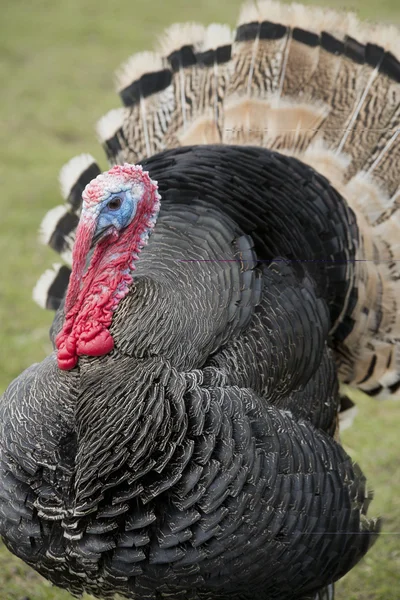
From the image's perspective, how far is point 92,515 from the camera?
292cm

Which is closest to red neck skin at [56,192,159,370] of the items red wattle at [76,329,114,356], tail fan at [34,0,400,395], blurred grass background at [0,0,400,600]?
red wattle at [76,329,114,356]

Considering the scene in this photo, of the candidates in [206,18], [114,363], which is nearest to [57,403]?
[114,363]

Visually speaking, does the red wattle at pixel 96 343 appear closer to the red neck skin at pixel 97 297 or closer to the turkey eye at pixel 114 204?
the red neck skin at pixel 97 297

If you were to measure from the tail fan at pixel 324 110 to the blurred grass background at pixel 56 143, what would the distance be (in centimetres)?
102

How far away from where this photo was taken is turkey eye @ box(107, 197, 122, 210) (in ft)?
9.42

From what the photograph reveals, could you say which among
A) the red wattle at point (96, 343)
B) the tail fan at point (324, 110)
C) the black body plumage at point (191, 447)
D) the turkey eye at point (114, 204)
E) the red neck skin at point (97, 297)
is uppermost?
the tail fan at point (324, 110)

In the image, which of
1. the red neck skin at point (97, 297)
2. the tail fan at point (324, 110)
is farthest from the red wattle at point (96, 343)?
the tail fan at point (324, 110)

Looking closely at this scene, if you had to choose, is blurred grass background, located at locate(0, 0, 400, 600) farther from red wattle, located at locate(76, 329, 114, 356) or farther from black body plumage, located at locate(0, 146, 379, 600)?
red wattle, located at locate(76, 329, 114, 356)

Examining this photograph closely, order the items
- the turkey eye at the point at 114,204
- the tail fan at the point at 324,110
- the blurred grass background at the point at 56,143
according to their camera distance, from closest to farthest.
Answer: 1. the turkey eye at the point at 114,204
2. the tail fan at the point at 324,110
3. the blurred grass background at the point at 56,143

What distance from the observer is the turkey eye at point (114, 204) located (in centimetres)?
287

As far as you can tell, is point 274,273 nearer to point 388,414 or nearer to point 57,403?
point 57,403

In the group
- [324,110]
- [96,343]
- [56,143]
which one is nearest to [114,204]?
[96,343]

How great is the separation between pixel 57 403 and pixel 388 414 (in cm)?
340

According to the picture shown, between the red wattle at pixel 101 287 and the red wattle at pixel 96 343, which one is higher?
the red wattle at pixel 101 287
